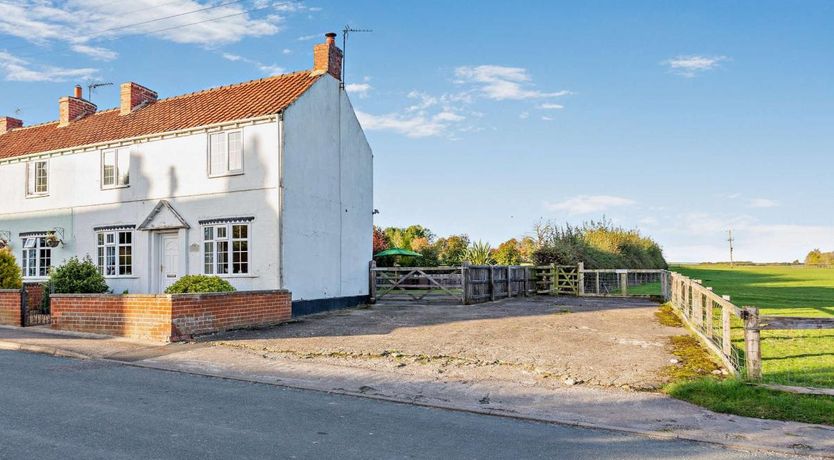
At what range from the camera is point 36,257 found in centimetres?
2533

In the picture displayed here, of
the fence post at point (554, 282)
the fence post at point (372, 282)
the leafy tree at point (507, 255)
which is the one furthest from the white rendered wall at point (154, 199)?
the leafy tree at point (507, 255)

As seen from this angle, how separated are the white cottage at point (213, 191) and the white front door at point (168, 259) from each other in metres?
0.06

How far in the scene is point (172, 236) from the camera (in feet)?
70.8

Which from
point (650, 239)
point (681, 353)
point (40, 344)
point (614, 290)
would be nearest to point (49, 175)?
point (40, 344)

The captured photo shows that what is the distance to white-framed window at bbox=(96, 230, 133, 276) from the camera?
2256cm

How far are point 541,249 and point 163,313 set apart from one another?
23191mm

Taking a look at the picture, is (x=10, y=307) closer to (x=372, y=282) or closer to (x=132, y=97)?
(x=132, y=97)

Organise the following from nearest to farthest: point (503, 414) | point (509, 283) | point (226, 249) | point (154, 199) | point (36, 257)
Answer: point (503, 414) → point (226, 249) → point (154, 199) → point (36, 257) → point (509, 283)

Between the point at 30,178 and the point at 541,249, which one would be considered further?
the point at 541,249

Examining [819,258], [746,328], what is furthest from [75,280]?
[819,258]

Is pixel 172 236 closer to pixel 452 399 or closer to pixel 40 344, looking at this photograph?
pixel 40 344

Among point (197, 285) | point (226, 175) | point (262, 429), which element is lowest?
point (262, 429)

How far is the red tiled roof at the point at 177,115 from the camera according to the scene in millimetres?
20672

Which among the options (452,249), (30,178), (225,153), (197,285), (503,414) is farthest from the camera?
(452,249)
